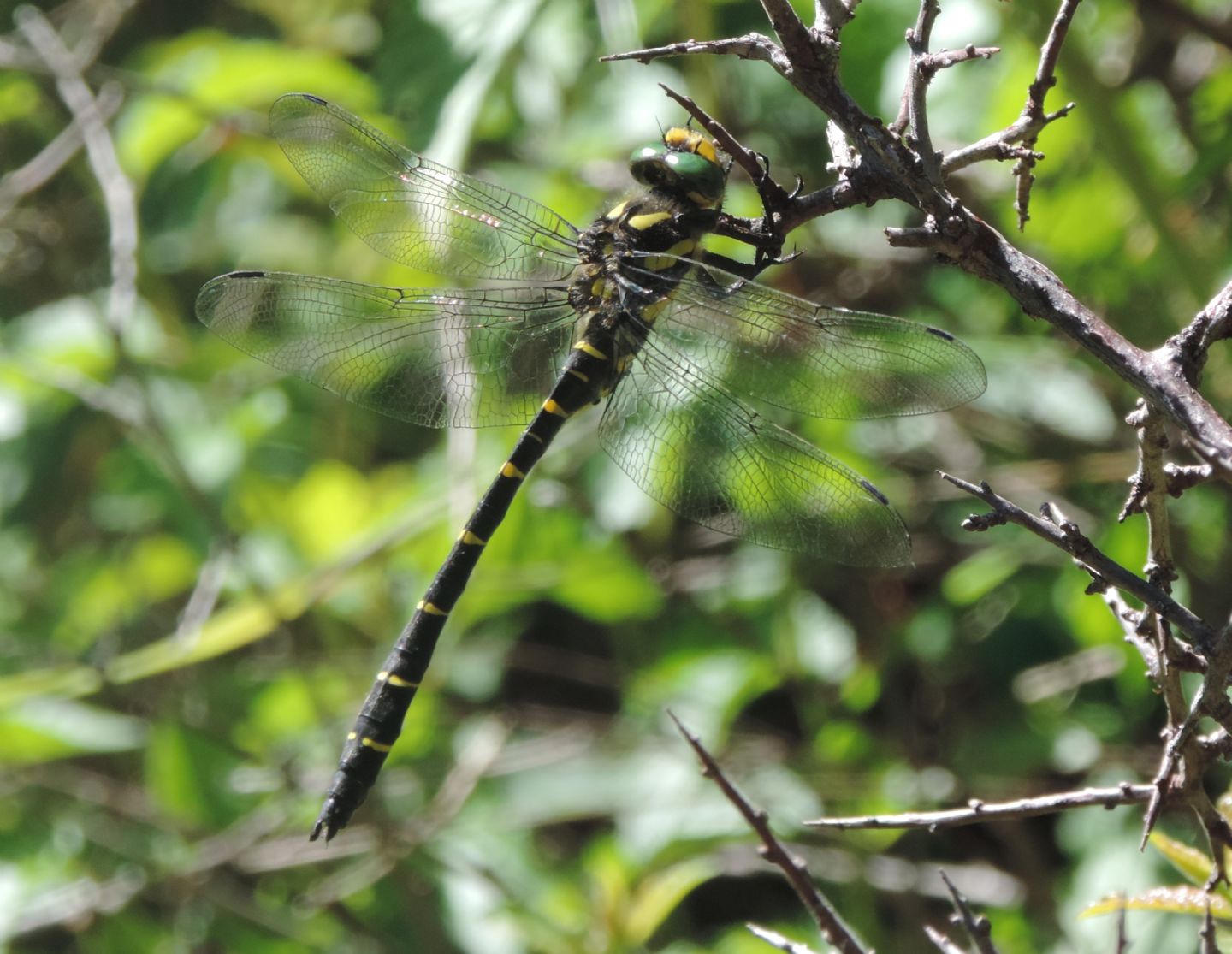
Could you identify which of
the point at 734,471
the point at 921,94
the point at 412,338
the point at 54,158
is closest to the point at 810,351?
the point at 734,471

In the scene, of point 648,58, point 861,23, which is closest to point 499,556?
point 861,23

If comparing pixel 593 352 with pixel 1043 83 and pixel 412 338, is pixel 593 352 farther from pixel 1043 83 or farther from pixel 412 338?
pixel 1043 83

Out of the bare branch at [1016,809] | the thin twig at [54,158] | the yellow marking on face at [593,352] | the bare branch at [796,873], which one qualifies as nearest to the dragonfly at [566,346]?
the yellow marking on face at [593,352]

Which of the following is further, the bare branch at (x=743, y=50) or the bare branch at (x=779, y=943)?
the bare branch at (x=779, y=943)

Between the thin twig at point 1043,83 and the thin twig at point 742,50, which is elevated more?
the thin twig at point 1043,83

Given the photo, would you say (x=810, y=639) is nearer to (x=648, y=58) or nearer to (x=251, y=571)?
(x=251, y=571)

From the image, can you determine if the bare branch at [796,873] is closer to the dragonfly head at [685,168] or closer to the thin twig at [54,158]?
the dragonfly head at [685,168]

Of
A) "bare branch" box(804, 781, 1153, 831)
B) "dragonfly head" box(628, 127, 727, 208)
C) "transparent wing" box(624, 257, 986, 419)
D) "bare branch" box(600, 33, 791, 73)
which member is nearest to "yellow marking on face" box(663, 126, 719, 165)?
"dragonfly head" box(628, 127, 727, 208)
